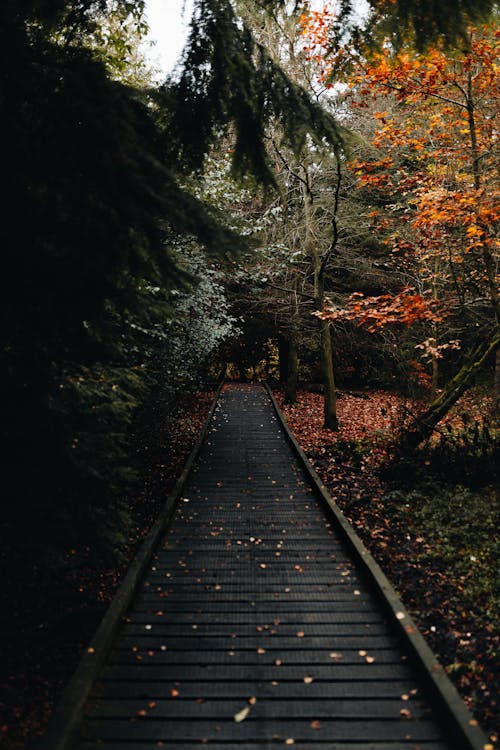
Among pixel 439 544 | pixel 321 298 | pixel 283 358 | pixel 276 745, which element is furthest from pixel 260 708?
pixel 283 358

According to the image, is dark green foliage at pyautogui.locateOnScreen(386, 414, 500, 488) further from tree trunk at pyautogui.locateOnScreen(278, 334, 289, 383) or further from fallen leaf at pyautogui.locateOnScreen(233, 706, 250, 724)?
tree trunk at pyautogui.locateOnScreen(278, 334, 289, 383)

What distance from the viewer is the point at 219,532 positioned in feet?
24.8

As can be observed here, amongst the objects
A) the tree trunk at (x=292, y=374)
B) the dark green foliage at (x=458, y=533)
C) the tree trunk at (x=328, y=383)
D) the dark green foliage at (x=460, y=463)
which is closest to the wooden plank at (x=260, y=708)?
the dark green foliage at (x=458, y=533)

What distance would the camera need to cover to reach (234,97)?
4219 millimetres

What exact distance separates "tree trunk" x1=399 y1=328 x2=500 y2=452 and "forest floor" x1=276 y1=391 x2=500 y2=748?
0.53 m

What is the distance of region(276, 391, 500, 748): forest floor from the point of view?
463 centimetres

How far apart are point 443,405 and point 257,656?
Answer: 7339 millimetres

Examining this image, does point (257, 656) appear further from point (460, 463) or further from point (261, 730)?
point (460, 463)

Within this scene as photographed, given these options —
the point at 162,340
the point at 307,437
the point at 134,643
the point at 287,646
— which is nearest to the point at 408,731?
the point at 287,646

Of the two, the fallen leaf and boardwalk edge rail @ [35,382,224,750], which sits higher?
boardwalk edge rail @ [35,382,224,750]

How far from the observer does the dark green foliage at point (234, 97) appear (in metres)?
4.10

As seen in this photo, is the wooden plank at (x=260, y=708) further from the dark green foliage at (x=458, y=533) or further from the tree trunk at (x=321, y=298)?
the tree trunk at (x=321, y=298)

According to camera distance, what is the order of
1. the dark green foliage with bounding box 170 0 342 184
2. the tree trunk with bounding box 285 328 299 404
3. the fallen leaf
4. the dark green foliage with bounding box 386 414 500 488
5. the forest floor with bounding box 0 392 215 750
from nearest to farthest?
1. the fallen leaf
2. the forest floor with bounding box 0 392 215 750
3. the dark green foliage with bounding box 170 0 342 184
4. the dark green foliage with bounding box 386 414 500 488
5. the tree trunk with bounding box 285 328 299 404

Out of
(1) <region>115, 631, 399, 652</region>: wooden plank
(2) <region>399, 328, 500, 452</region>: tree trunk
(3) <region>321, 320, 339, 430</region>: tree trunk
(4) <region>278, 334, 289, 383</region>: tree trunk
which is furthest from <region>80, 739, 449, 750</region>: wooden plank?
(4) <region>278, 334, 289, 383</region>: tree trunk
